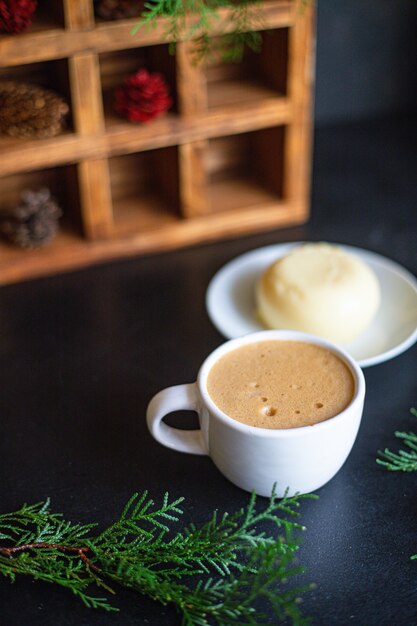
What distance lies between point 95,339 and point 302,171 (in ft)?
1.16

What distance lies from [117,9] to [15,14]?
0.38 feet

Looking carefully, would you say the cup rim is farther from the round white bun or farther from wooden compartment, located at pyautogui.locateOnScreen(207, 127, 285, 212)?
wooden compartment, located at pyautogui.locateOnScreen(207, 127, 285, 212)

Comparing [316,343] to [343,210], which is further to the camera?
[343,210]

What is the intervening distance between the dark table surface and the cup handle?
0.14 feet

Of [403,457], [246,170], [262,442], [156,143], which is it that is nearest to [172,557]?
[262,442]

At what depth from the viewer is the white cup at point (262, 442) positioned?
24.6 inches

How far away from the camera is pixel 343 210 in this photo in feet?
3.66

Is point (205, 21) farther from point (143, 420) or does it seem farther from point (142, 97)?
point (143, 420)

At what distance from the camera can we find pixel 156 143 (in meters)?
0.94

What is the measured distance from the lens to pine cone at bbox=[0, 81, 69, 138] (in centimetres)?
89

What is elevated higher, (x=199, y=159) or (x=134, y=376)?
(x=199, y=159)

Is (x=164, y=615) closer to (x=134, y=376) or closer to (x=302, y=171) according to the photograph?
(x=134, y=376)

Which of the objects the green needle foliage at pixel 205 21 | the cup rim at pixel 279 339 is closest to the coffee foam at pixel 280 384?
the cup rim at pixel 279 339

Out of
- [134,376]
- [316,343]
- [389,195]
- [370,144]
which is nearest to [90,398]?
[134,376]
